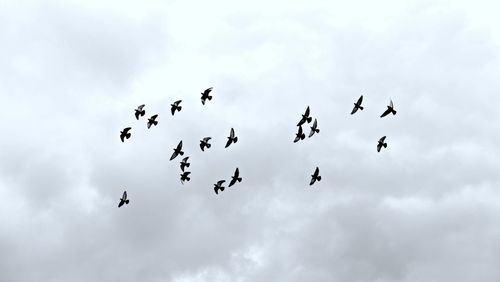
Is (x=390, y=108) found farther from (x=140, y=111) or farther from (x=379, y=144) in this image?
(x=140, y=111)

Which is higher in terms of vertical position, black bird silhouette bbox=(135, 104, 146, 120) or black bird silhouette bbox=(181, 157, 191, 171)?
black bird silhouette bbox=(135, 104, 146, 120)

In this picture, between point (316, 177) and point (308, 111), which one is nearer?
point (308, 111)

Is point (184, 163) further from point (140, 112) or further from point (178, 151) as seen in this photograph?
point (140, 112)

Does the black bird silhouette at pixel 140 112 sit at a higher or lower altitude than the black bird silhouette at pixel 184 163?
higher

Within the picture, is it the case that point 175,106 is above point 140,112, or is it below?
below

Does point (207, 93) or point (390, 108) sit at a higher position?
point (207, 93)

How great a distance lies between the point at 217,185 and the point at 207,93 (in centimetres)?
1877

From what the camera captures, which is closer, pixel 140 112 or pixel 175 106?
pixel 140 112

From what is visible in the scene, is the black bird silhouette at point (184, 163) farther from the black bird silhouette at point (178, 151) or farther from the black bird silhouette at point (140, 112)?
the black bird silhouette at point (140, 112)

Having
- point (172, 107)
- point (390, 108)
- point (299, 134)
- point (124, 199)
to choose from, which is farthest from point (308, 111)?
point (124, 199)

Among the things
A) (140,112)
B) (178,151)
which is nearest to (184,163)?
(178,151)

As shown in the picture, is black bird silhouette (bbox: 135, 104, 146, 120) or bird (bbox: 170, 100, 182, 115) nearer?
black bird silhouette (bbox: 135, 104, 146, 120)

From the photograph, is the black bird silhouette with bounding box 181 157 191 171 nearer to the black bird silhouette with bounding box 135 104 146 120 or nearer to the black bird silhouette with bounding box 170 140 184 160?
the black bird silhouette with bounding box 170 140 184 160

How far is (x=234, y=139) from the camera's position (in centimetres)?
10731
